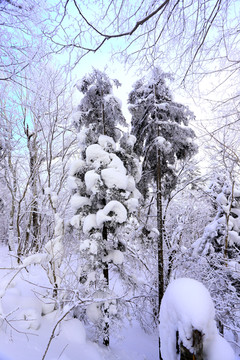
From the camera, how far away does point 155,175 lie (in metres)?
9.71

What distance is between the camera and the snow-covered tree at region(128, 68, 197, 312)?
8750mm

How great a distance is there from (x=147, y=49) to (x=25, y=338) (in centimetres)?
683

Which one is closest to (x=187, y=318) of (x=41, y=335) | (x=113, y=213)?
(x=113, y=213)

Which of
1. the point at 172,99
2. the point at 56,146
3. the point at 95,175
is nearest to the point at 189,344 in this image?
the point at 95,175

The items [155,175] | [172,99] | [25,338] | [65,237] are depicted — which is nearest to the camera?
[25,338]

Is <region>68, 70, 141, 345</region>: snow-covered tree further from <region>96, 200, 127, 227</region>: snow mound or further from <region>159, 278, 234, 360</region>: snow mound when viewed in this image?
<region>159, 278, 234, 360</region>: snow mound

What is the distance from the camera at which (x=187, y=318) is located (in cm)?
112

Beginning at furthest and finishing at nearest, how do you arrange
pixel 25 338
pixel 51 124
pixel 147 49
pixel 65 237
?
pixel 51 124 → pixel 65 237 → pixel 25 338 → pixel 147 49

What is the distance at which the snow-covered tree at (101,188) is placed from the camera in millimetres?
6609

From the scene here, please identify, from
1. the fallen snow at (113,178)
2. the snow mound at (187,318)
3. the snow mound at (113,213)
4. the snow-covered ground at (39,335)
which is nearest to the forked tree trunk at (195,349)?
the snow mound at (187,318)

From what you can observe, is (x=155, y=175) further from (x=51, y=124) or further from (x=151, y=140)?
(x=51, y=124)

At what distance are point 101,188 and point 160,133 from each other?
13.2 ft

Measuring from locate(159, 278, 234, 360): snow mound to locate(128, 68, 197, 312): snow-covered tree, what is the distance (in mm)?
7477

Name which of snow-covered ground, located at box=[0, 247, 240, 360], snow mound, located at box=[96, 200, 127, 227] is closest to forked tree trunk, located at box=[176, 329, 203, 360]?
snow-covered ground, located at box=[0, 247, 240, 360]
